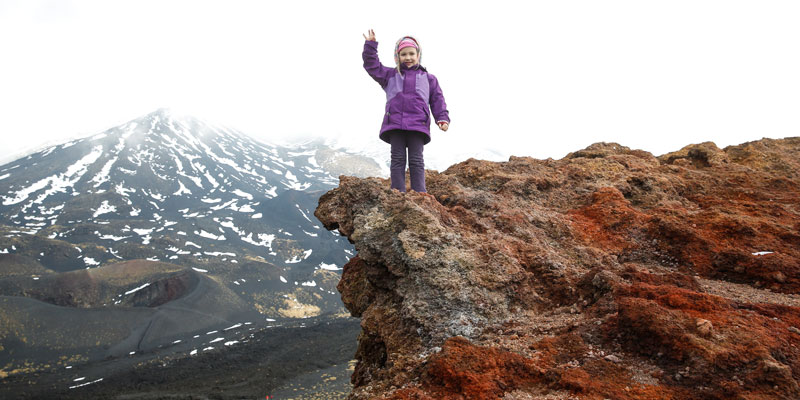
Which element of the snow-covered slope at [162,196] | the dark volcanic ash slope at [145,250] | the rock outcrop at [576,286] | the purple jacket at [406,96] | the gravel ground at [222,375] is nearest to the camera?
the rock outcrop at [576,286]

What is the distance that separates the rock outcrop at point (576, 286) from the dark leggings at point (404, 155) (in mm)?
453

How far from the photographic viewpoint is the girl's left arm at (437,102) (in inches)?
203

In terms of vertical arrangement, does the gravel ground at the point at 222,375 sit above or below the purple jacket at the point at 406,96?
below

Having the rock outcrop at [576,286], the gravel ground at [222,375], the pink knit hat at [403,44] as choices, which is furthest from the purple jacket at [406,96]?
the gravel ground at [222,375]

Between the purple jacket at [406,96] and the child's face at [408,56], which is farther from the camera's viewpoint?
the child's face at [408,56]

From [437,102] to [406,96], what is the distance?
2.00 ft

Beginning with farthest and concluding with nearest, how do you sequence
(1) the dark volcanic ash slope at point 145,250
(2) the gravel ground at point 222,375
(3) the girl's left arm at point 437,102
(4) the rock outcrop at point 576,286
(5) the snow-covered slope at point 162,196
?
(5) the snow-covered slope at point 162,196, (1) the dark volcanic ash slope at point 145,250, (2) the gravel ground at point 222,375, (3) the girl's left arm at point 437,102, (4) the rock outcrop at point 576,286

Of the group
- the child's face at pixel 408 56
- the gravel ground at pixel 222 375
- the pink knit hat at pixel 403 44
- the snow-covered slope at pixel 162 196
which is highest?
the pink knit hat at pixel 403 44

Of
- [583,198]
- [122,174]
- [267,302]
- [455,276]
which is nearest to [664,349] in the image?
[455,276]

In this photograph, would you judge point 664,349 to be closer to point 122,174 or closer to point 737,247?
point 737,247

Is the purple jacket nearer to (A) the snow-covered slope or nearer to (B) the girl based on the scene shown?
(B) the girl

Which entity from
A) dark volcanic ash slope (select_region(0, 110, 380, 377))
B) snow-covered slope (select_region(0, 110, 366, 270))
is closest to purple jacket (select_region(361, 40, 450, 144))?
dark volcanic ash slope (select_region(0, 110, 380, 377))

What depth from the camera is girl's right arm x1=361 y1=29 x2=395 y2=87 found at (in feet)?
16.6

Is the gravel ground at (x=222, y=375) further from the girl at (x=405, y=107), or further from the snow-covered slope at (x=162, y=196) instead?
the snow-covered slope at (x=162, y=196)
